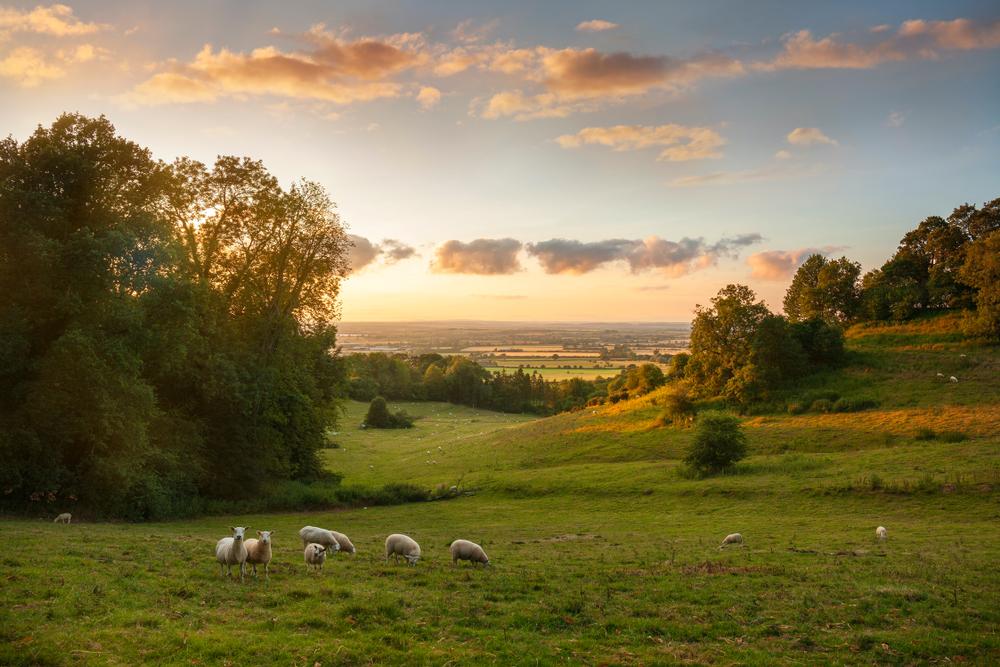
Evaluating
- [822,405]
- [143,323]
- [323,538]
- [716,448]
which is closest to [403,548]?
[323,538]

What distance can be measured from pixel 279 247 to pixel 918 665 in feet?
127

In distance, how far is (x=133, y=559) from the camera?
14695 mm

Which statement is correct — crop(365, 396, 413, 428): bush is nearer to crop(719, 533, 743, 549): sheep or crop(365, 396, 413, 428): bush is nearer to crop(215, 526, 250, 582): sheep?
crop(719, 533, 743, 549): sheep

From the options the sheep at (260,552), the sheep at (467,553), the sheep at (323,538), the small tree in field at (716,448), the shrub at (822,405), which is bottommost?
the small tree in field at (716,448)

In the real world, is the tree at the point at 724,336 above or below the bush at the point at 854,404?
above

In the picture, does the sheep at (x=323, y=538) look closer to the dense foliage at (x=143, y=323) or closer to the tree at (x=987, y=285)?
the dense foliage at (x=143, y=323)

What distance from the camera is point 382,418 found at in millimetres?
97375

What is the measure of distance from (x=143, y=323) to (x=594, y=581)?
24729 mm

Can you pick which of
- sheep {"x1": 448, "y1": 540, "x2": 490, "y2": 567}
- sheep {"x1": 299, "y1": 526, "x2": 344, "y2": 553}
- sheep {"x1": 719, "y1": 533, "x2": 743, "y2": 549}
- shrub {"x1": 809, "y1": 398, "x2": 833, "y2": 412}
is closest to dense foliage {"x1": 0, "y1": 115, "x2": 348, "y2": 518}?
sheep {"x1": 299, "y1": 526, "x2": 344, "y2": 553}

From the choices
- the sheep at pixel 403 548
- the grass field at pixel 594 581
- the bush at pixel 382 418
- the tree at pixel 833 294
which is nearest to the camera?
the grass field at pixel 594 581

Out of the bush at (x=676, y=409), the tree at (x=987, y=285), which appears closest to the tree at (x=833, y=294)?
the tree at (x=987, y=285)

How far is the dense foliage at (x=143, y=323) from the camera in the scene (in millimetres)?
24406

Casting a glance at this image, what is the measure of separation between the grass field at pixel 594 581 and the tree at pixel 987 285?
30.8m

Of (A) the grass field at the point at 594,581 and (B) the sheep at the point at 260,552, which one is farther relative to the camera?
(B) the sheep at the point at 260,552
